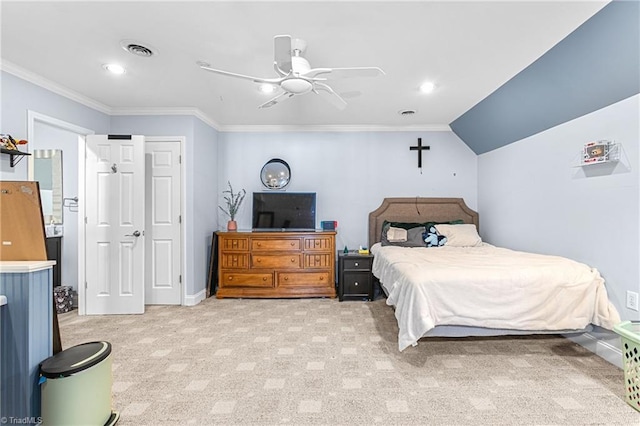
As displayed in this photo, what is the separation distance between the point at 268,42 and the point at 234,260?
293cm

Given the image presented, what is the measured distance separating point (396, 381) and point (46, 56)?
3.84 m

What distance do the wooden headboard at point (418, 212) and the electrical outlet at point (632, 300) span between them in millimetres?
2503

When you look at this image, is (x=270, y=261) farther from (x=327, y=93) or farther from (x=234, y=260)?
(x=327, y=93)

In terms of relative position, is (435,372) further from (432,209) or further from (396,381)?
(432,209)

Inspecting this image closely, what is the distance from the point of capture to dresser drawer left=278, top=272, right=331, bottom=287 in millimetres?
4445

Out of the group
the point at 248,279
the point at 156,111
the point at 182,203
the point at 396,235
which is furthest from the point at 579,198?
the point at 156,111

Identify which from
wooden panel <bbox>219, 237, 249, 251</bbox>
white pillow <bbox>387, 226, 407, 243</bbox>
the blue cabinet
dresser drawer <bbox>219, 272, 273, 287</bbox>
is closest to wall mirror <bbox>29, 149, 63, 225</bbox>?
wooden panel <bbox>219, 237, 249, 251</bbox>

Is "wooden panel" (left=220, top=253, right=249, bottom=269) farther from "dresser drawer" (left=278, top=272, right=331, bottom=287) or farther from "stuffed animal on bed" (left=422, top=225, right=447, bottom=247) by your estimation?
"stuffed animal on bed" (left=422, top=225, right=447, bottom=247)

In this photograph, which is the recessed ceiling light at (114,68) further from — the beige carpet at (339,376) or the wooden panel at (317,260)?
the wooden panel at (317,260)

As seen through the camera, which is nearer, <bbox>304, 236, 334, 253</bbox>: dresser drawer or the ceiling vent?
the ceiling vent

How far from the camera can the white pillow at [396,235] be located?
4.45m

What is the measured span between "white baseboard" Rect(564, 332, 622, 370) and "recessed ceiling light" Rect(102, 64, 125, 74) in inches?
189

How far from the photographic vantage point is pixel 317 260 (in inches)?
176

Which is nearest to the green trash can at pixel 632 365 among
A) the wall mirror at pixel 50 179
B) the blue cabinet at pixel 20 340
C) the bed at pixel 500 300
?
the bed at pixel 500 300
